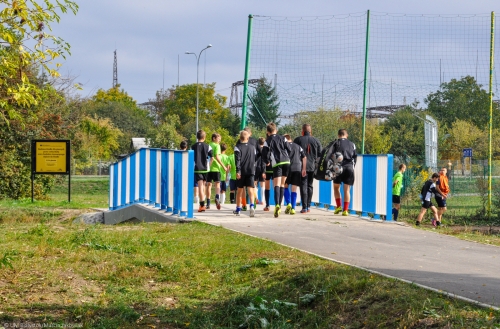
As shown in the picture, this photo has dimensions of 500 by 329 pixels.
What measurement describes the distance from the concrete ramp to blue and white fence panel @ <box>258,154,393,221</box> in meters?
3.63

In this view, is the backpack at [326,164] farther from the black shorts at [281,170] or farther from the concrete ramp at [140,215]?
the concrete ramp at [140,215]

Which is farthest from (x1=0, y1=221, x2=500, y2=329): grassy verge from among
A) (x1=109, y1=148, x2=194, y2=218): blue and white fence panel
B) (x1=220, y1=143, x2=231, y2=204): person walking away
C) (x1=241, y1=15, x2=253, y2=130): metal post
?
(x1=241, y1=15, x2=253, y2=130): metal post

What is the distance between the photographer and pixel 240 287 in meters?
7.62

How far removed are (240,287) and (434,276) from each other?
6.29 ft

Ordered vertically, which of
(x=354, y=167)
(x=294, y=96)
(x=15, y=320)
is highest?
(x=294, y=96)

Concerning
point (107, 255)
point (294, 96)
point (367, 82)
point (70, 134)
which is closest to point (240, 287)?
point (107, 255)

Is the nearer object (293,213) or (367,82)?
(293,213)

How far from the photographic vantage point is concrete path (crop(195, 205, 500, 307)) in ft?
23.7

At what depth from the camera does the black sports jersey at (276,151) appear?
46.5 ft

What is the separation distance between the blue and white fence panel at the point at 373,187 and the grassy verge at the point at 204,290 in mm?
4465

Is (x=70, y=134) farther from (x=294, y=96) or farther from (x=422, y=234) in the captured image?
(x=422, y=234)

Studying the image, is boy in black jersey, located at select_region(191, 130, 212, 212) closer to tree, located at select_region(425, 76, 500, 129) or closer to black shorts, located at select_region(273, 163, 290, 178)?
black shorts, located at select_region(273, 163, 290, 178)

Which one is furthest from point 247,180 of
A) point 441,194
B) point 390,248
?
point 441,194

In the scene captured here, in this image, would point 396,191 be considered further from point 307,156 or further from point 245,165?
point 245,165
